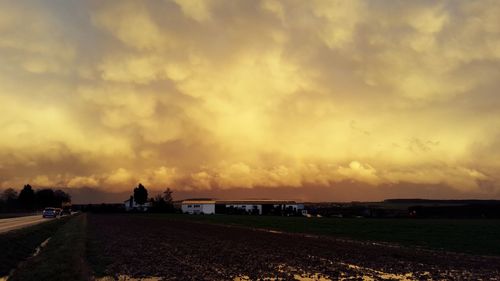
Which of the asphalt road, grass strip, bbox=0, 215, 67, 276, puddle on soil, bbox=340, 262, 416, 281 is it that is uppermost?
the asphalt road

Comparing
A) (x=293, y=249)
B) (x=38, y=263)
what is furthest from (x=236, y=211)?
(x=38, y=263)

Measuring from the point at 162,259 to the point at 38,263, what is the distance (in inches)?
312

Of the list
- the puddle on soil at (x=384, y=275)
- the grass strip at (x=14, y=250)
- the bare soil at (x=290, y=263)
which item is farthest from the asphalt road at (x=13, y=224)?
Answer: the puddle on soil at (x=384, y=275)

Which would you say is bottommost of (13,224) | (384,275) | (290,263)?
(384,275)

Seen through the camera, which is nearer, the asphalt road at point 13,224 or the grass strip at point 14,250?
the grass strip at point 14,250

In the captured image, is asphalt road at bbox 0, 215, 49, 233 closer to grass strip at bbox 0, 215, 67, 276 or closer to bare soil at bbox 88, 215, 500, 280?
grass strip at bbox 0, 215, 67, 276

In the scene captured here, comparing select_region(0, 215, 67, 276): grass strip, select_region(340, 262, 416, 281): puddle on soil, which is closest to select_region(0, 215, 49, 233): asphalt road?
select_region(0, 215, 67, 276): grass strip

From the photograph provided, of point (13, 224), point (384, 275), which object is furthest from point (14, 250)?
point (13, 224)

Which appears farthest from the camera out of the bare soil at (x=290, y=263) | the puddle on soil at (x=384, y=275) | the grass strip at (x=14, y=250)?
the grass strip at (x=14, y=250)

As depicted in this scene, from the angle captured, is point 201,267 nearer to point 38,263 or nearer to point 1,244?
point 38,263

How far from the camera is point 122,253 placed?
37250 millimetres

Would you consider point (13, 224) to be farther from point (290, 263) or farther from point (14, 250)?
point (290, 263)

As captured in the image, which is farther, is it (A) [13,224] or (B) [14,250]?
(A) [13,224]

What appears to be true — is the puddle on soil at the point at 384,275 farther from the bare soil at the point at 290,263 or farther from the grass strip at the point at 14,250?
the grass strip at the point at 14,250
